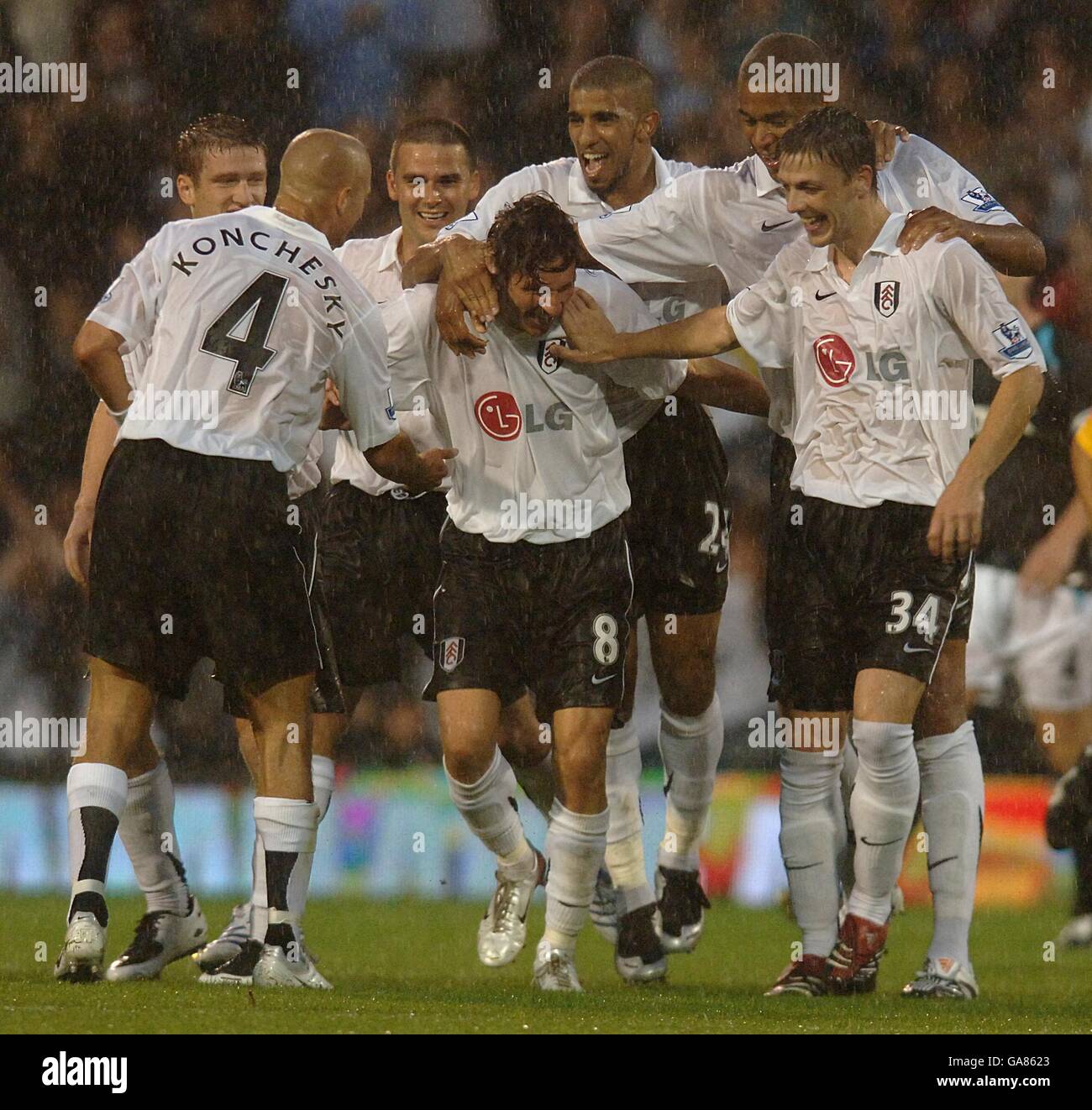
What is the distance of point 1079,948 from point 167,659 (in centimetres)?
353

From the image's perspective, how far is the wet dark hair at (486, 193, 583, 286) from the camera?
191 inches

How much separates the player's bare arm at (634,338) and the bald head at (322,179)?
60cm

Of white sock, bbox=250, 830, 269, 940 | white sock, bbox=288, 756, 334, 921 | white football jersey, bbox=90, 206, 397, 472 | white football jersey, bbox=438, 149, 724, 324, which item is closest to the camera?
white football jersey, bbox=90, 206, 397, 472

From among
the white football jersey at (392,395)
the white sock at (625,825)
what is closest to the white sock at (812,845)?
the white sock at (625,825)

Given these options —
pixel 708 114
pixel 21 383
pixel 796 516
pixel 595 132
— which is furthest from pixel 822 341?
pixel 21 383

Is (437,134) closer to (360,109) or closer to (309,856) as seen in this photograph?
(360,109)

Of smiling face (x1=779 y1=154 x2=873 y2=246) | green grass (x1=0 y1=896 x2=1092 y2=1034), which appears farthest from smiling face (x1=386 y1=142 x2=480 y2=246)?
green grass (x1=0 y1=896 x2=1092 y2=1034)

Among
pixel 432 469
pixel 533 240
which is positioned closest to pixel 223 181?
pixel 533 240

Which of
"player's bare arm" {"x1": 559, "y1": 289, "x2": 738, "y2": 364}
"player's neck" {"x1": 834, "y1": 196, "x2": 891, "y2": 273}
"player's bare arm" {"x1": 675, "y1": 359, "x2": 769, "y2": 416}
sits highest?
"player's neck" {"x1": 834, "y1": 196, "x2": 891, "y2": 273}

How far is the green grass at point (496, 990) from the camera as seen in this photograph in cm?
389

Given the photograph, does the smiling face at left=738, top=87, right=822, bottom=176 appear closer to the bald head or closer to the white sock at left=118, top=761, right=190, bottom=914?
the bald head

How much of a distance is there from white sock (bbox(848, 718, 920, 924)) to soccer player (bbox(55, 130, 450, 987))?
4.35 feet

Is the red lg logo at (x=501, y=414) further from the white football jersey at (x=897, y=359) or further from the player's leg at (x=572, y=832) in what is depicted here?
the player's leg at (x=572, y=832)

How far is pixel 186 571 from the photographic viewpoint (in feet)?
14.4
